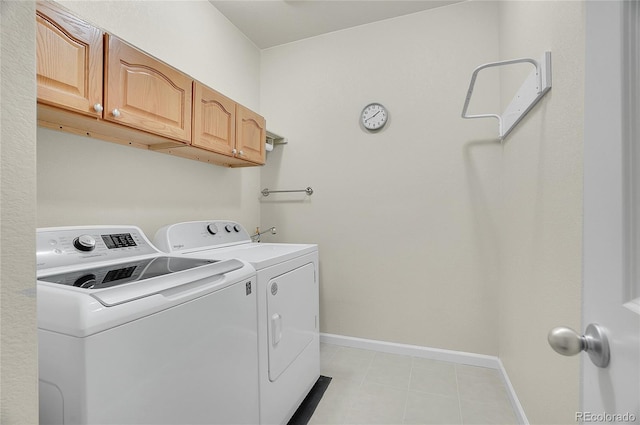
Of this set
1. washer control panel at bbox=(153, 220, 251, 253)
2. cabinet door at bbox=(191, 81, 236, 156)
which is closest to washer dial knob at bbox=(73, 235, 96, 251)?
washer control panel at bbox=(153, 220, 251, 253)

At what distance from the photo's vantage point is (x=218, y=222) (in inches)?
81.4

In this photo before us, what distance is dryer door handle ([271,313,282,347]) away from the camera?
1388 mm

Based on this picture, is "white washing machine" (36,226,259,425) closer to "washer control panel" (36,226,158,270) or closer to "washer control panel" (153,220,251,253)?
"washer control panel" (36,226,158,270)

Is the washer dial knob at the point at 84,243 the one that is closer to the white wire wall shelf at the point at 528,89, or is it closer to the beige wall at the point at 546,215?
the beige wall at the point at 546,215

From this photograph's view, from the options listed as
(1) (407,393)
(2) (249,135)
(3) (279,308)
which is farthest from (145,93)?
(1) (407,393)

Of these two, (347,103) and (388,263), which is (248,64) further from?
(388,263)

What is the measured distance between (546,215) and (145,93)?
180 centimetres

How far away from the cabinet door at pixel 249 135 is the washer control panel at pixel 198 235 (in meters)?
0.53

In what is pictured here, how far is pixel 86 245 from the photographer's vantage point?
1.23m

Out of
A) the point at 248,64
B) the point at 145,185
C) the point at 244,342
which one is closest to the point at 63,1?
the point at 145,185

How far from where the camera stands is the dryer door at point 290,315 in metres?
1.39

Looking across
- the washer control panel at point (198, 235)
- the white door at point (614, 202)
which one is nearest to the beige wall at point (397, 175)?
the washer control panel at point (198, 235)

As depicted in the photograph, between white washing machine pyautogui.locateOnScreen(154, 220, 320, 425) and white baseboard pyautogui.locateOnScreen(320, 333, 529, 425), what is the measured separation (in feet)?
2.05

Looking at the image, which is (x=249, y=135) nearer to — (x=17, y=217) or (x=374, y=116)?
(x=374, y=116)
